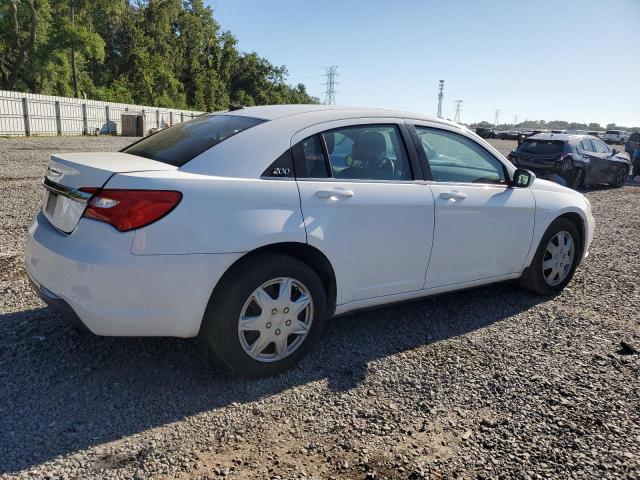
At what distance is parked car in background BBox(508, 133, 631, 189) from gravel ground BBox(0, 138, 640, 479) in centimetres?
967

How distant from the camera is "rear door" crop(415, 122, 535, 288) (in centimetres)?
384

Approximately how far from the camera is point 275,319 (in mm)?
3098

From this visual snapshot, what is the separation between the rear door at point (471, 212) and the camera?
3.84 metres

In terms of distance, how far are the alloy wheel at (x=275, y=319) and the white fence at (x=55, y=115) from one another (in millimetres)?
26819

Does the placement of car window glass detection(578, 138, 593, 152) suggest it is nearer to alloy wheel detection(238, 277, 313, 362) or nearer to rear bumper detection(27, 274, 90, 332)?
alloy wheel detection(238, 277, 313, 362)

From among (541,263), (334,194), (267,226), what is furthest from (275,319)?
(541,263)

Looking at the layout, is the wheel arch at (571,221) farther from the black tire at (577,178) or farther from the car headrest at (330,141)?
the black tire at (577,178)

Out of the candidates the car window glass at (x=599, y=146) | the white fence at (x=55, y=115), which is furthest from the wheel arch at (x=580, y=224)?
the white fence at (x=55, y=115)

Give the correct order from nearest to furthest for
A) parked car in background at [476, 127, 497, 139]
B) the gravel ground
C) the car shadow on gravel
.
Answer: the gravel ground, the car shadow on gravel, parked car in background at [476, 127, 497, 139]

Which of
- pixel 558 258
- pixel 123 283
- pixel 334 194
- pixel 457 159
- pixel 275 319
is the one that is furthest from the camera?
pixel 558 258

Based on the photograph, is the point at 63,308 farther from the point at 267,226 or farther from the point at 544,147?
the point at 544,147

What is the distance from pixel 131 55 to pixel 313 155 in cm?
5573

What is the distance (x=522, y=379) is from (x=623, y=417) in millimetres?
588

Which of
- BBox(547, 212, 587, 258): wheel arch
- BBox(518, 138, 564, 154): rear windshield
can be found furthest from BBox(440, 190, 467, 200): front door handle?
BBox(518, 138, 564, 154): rear windshield
